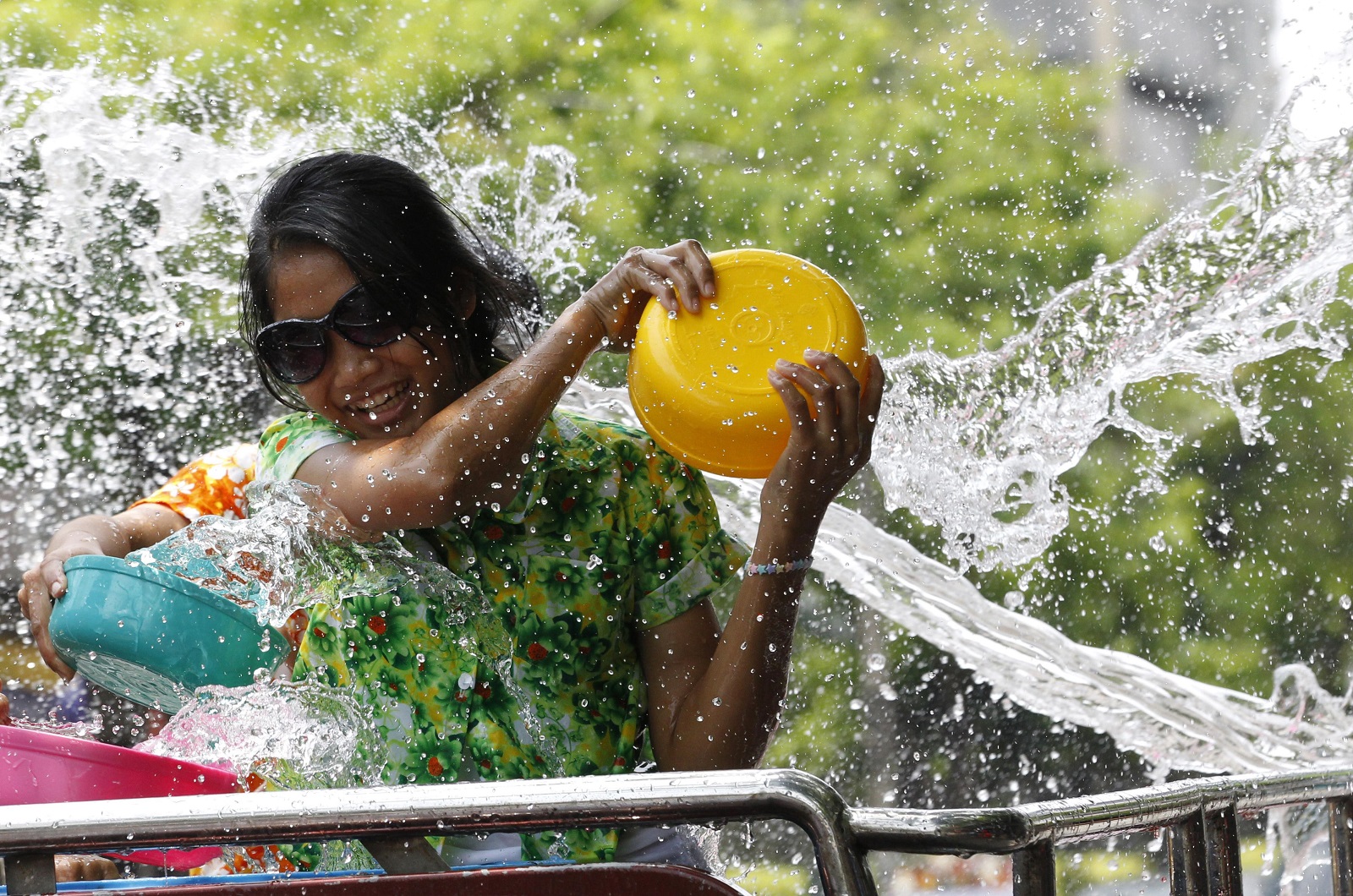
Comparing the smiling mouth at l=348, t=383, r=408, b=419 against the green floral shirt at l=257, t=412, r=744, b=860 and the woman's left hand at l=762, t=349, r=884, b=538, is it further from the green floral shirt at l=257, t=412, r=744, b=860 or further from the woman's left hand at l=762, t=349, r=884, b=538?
the woman's left hand at l=762, t=349, r=884, b=538

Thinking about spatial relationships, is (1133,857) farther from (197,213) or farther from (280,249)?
(280,249)

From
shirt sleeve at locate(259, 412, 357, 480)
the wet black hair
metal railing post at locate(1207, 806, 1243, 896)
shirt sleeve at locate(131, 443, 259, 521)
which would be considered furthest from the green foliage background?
metal railing post at locate(1207, 806, 1243, 896)

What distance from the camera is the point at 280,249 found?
2090 millimetres

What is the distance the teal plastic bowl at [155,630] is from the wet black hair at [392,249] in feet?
1.22

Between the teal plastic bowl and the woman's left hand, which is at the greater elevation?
the woman's left hand

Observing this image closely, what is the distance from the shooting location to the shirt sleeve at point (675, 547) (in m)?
2.09

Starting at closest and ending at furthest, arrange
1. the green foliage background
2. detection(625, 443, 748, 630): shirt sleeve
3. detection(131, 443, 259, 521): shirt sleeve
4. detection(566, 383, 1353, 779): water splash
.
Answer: detection(625, 443, 748, 630): shirt sleeve < detection(131, 443, 259, 521): shirt sleeve < detection(566, 383, 1353, 779): water splash < the green foliage background

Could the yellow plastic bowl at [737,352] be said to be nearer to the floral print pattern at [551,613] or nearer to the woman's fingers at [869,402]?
the woman's fingers at [869,402]

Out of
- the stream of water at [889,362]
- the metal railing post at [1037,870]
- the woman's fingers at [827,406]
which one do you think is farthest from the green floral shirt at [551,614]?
the stream of water at [889,362]

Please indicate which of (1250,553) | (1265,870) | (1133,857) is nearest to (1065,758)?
(1133,857)

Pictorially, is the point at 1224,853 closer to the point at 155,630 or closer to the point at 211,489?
the point at 155,630

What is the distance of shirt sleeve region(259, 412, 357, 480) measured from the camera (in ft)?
6.58

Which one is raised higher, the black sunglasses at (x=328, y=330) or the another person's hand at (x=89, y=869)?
the black sunglasses at (x=328, y=330)

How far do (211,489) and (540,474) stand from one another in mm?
849
